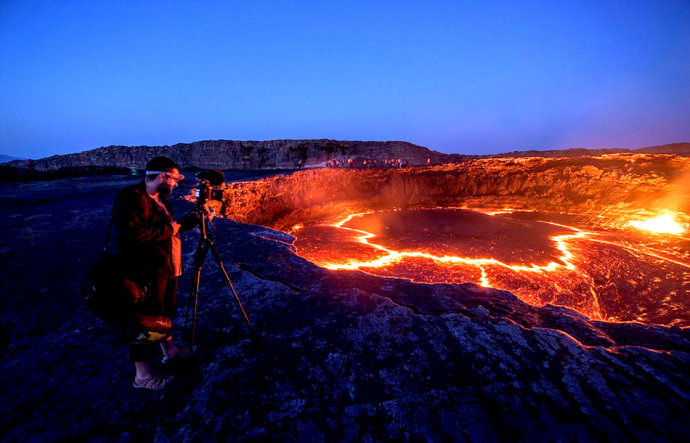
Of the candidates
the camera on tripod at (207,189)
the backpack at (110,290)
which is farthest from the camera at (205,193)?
the backpack at (110,290)

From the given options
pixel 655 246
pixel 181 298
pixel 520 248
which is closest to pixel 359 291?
pixel 181 298

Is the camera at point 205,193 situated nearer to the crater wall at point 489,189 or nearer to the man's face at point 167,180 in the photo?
the man's face at point 167,180

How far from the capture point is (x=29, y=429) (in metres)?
1.75

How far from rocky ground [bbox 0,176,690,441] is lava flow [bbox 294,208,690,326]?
5.28 m

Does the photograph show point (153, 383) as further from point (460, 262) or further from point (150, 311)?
point (460, 262)

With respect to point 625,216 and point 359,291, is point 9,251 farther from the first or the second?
point 625,216

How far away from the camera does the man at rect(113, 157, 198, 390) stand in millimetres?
1916

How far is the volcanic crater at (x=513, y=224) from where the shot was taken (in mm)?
8586

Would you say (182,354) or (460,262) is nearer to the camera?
(182,354)

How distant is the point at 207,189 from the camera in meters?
2.39

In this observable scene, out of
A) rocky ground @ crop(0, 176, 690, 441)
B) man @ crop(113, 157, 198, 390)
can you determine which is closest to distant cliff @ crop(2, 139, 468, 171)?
rocky ground @ crop(0, 176, 690, 441)

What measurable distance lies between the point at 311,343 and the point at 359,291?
127cm

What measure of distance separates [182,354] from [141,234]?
4.07 ft

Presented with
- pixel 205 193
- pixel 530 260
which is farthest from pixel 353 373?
pixel 530 260
